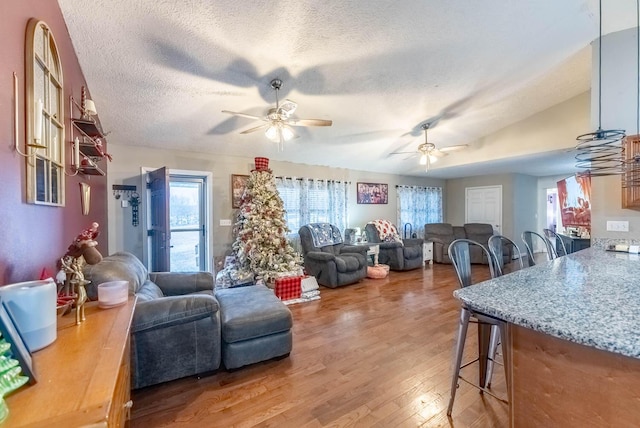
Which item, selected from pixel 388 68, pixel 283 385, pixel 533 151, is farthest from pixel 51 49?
pixel 533 151

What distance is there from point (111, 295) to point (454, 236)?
684cm

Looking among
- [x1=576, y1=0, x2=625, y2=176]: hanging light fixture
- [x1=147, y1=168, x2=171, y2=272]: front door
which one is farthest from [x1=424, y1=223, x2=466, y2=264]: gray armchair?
[x1=147, y1=168, x2=171, y2=272]: front door

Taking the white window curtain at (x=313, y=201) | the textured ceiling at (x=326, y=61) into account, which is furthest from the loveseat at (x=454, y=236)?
the textured ceiling at (x=326, y=61)

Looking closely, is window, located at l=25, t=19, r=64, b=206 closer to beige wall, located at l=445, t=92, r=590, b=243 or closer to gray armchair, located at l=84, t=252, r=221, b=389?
gray armchair, located at l=84, t=252, r=221, b=389

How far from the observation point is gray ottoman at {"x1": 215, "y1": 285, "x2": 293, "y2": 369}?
86.0 inches

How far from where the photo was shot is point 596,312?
1.05 metres

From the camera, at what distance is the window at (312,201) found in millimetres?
5504

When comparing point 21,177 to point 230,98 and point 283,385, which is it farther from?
point 230,98

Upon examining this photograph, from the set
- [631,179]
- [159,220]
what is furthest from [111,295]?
[631,179]

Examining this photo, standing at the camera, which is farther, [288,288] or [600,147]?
[288,288]

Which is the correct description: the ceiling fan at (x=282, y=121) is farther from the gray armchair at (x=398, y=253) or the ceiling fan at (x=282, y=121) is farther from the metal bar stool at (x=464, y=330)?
the gray armchair at (x=398, y=253)

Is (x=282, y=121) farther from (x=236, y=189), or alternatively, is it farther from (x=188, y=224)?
(x=188, y=224)

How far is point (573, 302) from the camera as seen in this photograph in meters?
1.17

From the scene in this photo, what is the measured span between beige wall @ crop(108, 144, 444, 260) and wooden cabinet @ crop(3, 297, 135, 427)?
3.38 metres
